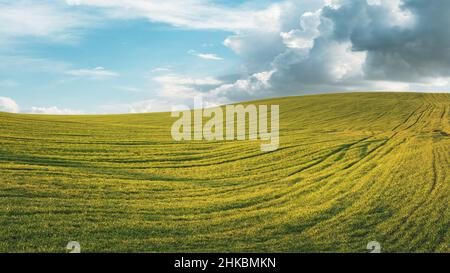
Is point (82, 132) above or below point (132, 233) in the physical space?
above

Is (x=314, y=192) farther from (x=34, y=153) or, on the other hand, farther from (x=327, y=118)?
(x=327, y=118)

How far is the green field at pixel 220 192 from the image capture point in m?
18.9

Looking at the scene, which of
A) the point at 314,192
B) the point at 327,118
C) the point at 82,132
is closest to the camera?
the point at 314,192

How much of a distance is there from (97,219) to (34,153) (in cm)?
1770

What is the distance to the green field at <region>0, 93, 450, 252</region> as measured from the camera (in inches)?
745

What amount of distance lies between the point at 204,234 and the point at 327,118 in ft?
167

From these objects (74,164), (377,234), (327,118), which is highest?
(327,118)

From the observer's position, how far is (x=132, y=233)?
19203mm

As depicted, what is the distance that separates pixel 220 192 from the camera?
27469mm
